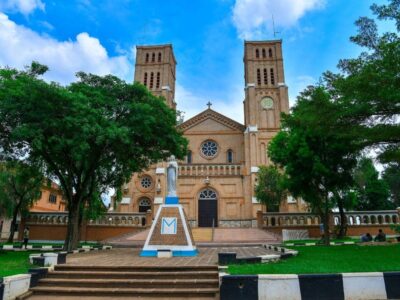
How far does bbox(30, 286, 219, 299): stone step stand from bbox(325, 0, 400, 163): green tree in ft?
18.4

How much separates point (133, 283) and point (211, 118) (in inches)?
1094

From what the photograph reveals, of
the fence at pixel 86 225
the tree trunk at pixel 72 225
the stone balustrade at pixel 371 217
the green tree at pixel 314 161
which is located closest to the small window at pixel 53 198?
the fence at pixel 86 225

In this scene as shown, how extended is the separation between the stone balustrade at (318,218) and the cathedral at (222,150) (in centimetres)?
331

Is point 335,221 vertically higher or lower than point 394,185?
lower

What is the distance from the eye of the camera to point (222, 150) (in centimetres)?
3197

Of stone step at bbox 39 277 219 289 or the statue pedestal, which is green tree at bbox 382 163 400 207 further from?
stone step at bbox 39 277 219 289

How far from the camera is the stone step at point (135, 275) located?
6.32 m

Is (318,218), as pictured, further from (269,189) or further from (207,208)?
(207,208)

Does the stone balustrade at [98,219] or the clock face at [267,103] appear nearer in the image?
the stone balustrade at [98,219]

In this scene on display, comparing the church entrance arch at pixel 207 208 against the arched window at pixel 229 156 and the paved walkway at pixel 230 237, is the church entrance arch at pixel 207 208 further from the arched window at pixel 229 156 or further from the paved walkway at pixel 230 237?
the paved walkway at pixel 230 237

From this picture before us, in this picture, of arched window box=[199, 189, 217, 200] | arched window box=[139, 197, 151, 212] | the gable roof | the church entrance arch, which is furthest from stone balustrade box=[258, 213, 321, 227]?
arched window box=[139, 197, 151, 212]

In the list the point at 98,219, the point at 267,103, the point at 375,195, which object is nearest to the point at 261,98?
the point at 267,103

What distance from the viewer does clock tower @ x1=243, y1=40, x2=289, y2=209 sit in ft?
98.3

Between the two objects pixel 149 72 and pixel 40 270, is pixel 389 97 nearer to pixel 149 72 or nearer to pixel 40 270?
pixel 40 270
